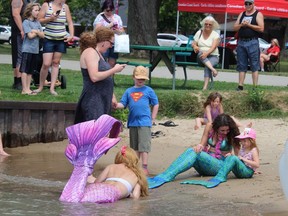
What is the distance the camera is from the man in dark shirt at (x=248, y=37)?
52.5 feet

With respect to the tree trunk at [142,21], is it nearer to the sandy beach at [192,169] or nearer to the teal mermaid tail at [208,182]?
the sandy beach at [192,169]

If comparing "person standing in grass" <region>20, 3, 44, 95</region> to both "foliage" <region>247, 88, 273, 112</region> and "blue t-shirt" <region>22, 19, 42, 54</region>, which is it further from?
"foliage" <region>247, 88, 273, 112</region>

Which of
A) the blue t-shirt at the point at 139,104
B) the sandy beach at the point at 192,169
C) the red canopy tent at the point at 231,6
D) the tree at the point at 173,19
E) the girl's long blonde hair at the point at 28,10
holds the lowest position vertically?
the tree at the point at 173,19

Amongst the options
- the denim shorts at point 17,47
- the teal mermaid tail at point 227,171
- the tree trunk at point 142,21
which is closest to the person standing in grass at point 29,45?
the denim shorts at point 17,47

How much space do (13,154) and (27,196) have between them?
3189 mm

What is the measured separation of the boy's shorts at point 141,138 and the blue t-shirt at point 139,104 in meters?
0.07

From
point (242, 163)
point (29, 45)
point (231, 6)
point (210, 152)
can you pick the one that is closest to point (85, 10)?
point (231, 6)

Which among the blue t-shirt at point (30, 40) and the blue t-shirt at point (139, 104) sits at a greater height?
the blue t-shirt at point (30, 40)

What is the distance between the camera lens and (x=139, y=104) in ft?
36.0

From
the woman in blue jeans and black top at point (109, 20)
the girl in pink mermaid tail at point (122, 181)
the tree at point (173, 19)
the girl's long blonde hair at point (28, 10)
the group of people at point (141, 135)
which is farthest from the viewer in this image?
the tree at point (173, 19)

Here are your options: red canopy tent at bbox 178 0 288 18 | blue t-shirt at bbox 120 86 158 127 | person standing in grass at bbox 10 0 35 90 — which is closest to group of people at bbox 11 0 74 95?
person standing in grass at bbox 10 0 35 90

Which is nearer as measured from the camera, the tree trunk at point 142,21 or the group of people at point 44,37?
the group of people at point 44,37

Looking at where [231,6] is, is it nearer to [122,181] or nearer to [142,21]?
[142,21]

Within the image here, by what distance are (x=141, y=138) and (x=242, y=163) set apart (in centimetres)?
146
